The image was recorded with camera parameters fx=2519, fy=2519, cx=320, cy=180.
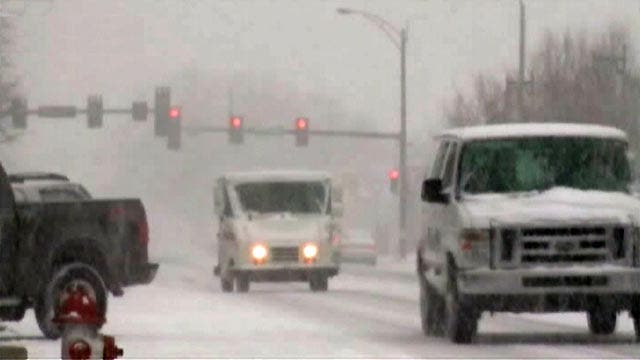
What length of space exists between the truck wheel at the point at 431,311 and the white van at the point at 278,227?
18563 millimetres

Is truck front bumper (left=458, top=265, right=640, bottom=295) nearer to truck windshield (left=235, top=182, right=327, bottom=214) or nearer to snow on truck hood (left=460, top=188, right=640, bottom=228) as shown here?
snow on truck hood (left=460, top=188, right=640, bottom=228)

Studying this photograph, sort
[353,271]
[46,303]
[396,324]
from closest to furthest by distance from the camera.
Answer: [46,303] < [396,324] < [353,271]

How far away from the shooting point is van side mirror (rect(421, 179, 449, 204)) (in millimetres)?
25516

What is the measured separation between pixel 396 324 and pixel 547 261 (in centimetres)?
558

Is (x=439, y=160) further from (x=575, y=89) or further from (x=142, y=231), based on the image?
(x=575, y=89)

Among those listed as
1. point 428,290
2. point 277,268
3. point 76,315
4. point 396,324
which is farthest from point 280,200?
point 76,315

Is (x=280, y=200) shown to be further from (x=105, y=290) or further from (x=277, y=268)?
(x=105, y=290)

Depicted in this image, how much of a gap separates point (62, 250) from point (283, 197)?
65.7 feet

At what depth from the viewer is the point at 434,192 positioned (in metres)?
25.5

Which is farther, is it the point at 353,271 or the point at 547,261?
the point at 353,271

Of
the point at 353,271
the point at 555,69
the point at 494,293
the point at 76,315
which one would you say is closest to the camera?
the point at 76,315

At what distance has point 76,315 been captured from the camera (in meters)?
8.77

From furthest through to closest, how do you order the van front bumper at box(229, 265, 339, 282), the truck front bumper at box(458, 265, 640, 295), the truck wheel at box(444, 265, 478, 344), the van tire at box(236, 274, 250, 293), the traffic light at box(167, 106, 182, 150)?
the traffic light at box(167, 106, 182, 150)
the van tire at box(236, 274, 250, 293)
the van front bumper at box(229, 265, 339, 282)
the truck wheel at box(444, 265, 478, 344)
the truck front bumper at box(458, 265, 640, 295)

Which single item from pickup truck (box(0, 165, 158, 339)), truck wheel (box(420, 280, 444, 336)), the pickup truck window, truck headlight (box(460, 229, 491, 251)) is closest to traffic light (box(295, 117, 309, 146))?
the pickup truck window
